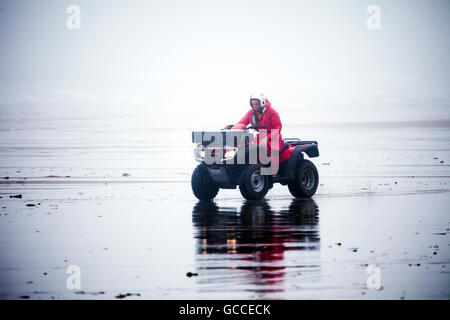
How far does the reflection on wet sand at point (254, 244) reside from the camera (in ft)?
30.7

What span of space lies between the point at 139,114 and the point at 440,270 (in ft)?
277

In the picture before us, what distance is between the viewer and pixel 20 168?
87.0 feet

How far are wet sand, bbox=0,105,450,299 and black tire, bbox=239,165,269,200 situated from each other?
10.9 inches

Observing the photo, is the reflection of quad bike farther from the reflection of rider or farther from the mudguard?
the reflection of rider

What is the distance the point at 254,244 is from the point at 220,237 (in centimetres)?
81

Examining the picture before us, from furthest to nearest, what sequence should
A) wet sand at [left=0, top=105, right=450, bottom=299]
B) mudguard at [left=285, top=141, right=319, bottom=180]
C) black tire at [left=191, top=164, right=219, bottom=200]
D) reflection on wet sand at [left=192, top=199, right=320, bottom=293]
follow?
mudguard at [left=285, top=141, right=319, bottom=180] → black tire at [left=191, top=164, right=219, bottom=200] → reflection on wet sand at [left=192, top=199, right=320, bottom=293] → wet sand at [left=0, top=105, right=450, bottom=299]

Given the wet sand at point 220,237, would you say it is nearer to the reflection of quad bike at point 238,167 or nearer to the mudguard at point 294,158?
the reflection of quad bike at point 238,167

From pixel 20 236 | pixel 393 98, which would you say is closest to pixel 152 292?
pixel 20 236

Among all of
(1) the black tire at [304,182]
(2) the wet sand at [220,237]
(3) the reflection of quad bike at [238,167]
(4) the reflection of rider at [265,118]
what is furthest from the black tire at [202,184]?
(1) the black tire at [304,182]

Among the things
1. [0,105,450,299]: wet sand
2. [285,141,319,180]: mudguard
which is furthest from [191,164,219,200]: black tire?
[285,141,319,180]: mudguard

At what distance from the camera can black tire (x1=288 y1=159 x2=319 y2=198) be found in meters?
17.9

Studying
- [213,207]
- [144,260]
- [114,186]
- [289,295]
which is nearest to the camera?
[289,295]

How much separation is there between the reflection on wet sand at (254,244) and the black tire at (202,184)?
1.07 metres

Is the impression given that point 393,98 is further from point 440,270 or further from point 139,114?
point 440,270
